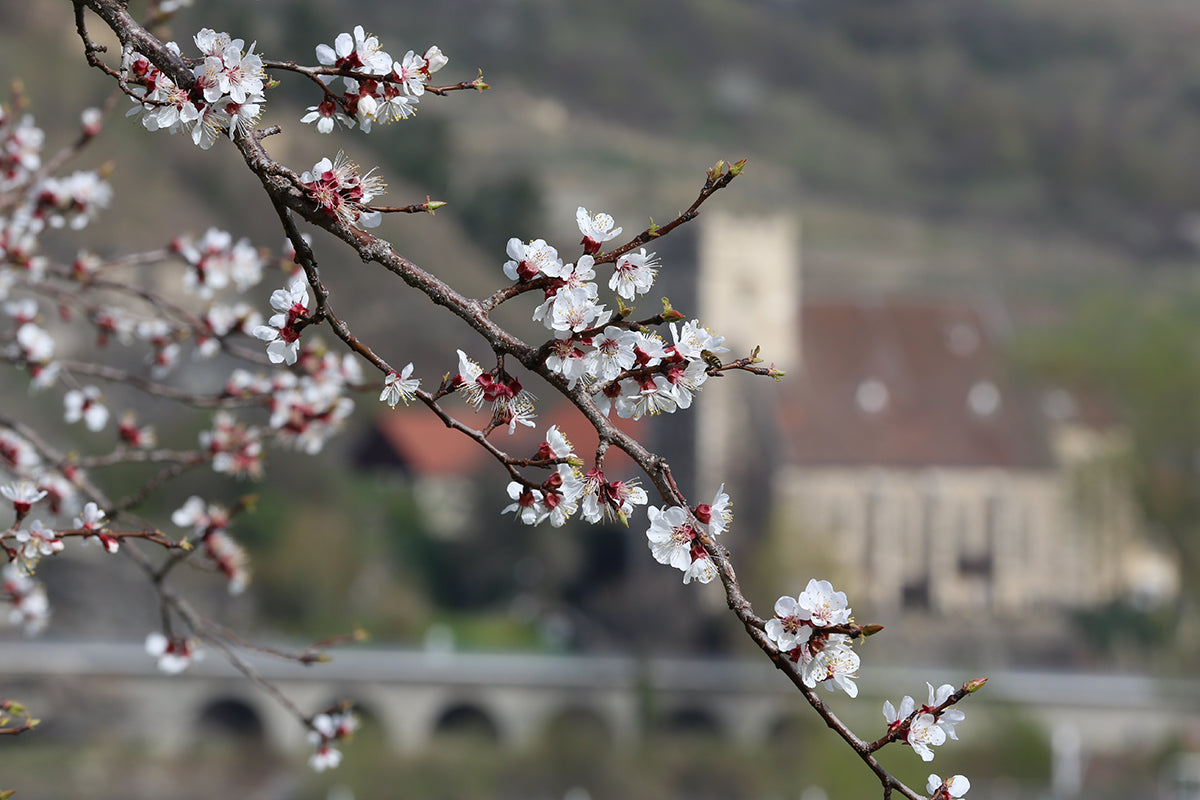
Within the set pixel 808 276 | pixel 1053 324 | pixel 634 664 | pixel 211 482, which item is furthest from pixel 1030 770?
pixel 808 276

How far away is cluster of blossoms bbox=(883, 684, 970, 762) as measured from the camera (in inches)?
93.7

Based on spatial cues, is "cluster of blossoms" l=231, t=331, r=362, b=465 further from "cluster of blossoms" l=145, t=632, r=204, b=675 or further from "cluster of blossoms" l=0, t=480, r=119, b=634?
"cluster of blossoms" l=0, t=480, r=119, b=634

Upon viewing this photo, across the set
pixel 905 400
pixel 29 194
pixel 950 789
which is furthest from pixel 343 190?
pixel 905 400

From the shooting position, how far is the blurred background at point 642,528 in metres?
37.8

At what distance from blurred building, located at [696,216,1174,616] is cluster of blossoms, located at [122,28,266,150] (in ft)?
166

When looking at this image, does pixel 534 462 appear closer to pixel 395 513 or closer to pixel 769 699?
pixel 769 699

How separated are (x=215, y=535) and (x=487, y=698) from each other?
39.6 m

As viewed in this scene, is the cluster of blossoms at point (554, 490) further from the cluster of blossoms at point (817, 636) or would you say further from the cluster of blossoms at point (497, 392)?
the cluster of blossoms at point (817, 636)

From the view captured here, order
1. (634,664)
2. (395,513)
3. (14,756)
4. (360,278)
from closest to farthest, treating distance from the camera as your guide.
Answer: (360,278) < (14,756) < (634,664) < (395,513)

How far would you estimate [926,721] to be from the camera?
240 cm

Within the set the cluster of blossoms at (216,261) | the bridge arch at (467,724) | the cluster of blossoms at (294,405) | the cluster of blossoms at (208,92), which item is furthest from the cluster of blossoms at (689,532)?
the bridge arch at (467,724)

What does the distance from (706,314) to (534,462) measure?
5049cm

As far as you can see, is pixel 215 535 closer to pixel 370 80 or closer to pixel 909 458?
pixel 370 80

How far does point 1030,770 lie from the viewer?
37500 mm
